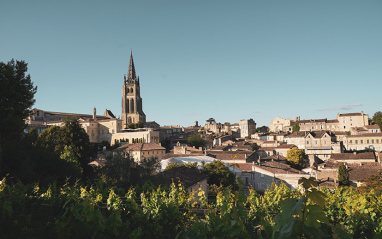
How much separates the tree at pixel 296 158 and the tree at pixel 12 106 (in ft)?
154

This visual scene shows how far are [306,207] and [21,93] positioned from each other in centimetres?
2080

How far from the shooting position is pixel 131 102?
333 feet

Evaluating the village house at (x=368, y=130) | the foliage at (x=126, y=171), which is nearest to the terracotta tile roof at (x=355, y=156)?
the village house at (x=368, y=130)

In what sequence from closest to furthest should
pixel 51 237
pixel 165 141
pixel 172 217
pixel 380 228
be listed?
1. pixel 51 237
2. pixel 380 228
3. pixel 172 217
4. pixel 165 141

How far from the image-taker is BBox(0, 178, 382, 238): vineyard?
1758 mm

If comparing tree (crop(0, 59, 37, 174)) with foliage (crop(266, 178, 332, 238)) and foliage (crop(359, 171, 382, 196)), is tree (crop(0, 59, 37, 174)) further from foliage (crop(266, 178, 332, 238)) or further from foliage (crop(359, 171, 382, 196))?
foliage (crop(359, 171, 382, 196))

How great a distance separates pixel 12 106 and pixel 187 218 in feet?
50.1

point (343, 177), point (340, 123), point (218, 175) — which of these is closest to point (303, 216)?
point (218, 175)

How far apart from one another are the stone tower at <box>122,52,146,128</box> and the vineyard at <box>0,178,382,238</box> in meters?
88.6

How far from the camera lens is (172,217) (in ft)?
27.8

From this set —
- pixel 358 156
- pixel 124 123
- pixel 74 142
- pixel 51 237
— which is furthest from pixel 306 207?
pixel 124 123

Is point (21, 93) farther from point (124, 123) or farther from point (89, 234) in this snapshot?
point (124, 123)

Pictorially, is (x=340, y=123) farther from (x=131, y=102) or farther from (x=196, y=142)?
(x=131, y=102)

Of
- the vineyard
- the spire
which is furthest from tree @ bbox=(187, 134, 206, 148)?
the vineyard
